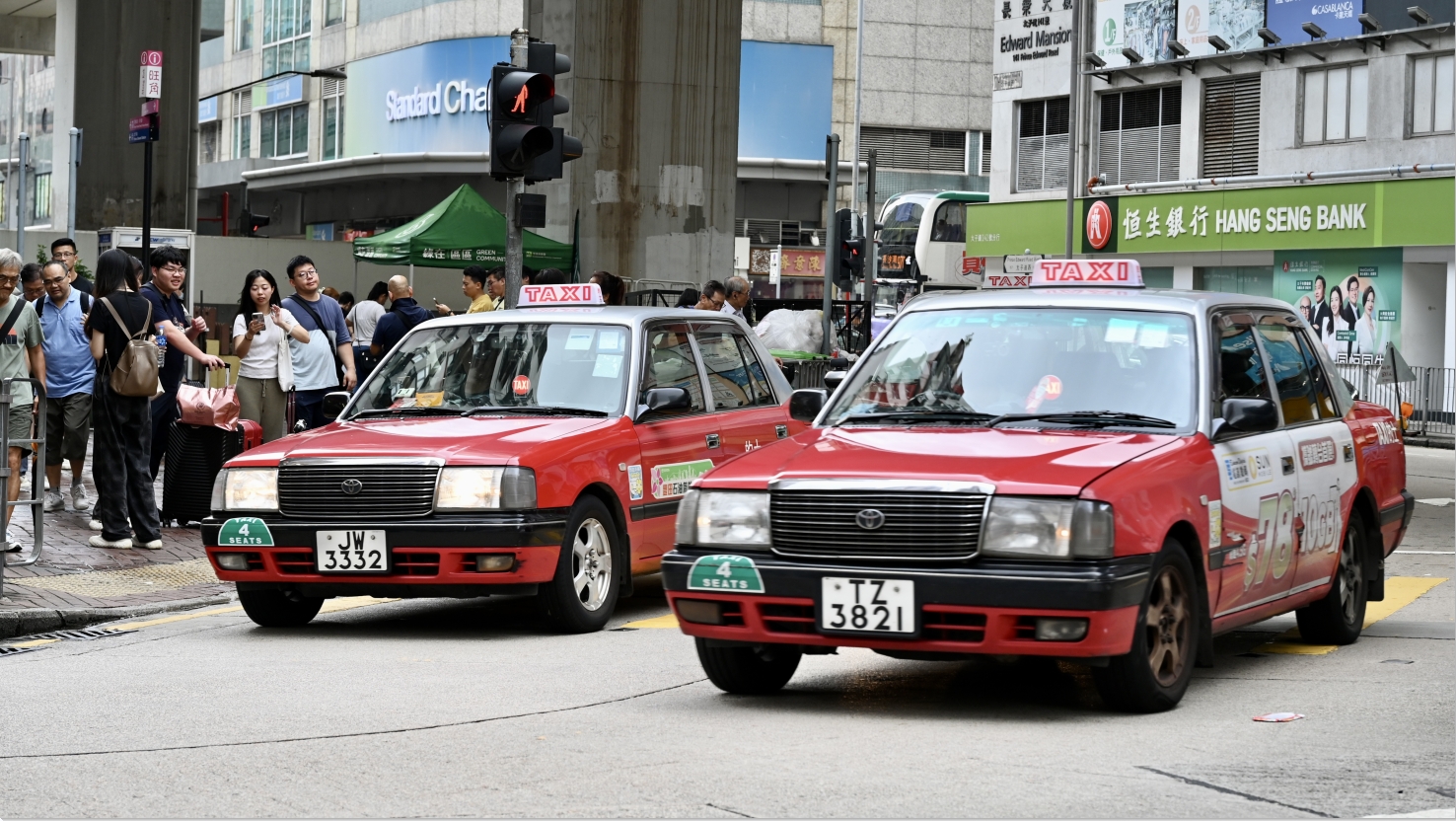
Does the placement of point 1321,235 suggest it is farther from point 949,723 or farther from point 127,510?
point 949,723

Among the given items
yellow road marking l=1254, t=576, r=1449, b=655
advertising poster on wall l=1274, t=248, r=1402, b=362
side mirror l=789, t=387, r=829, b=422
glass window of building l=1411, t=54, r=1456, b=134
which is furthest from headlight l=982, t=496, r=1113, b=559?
advertising poster on wall l=1274, t=248, r=1402, b=362

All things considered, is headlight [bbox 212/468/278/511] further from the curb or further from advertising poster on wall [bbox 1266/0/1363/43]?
advertising poster on wall [bbox 1266/0/1363/43]

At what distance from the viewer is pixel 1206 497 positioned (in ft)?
23.4

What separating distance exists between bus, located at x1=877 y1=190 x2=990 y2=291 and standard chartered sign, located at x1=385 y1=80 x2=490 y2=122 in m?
11.1

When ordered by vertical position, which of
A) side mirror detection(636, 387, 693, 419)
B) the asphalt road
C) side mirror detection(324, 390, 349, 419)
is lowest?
the asphalt road

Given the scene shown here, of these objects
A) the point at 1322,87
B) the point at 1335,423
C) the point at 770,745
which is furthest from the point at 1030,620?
the point at 1322,87

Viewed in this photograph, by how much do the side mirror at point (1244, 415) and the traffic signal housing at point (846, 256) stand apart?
2004 cm

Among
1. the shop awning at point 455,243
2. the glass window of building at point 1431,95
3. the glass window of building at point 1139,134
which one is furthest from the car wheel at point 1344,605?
the glass window of building at point 1139,134

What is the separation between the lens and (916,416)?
24.8 feet

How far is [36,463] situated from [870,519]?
6076 millimetres

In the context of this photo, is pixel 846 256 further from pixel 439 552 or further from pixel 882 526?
pixel 882 526

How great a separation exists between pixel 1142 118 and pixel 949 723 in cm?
3751

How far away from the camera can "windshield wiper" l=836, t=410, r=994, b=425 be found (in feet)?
24.4

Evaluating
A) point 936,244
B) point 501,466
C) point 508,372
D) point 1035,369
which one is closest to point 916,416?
point 1035,369
